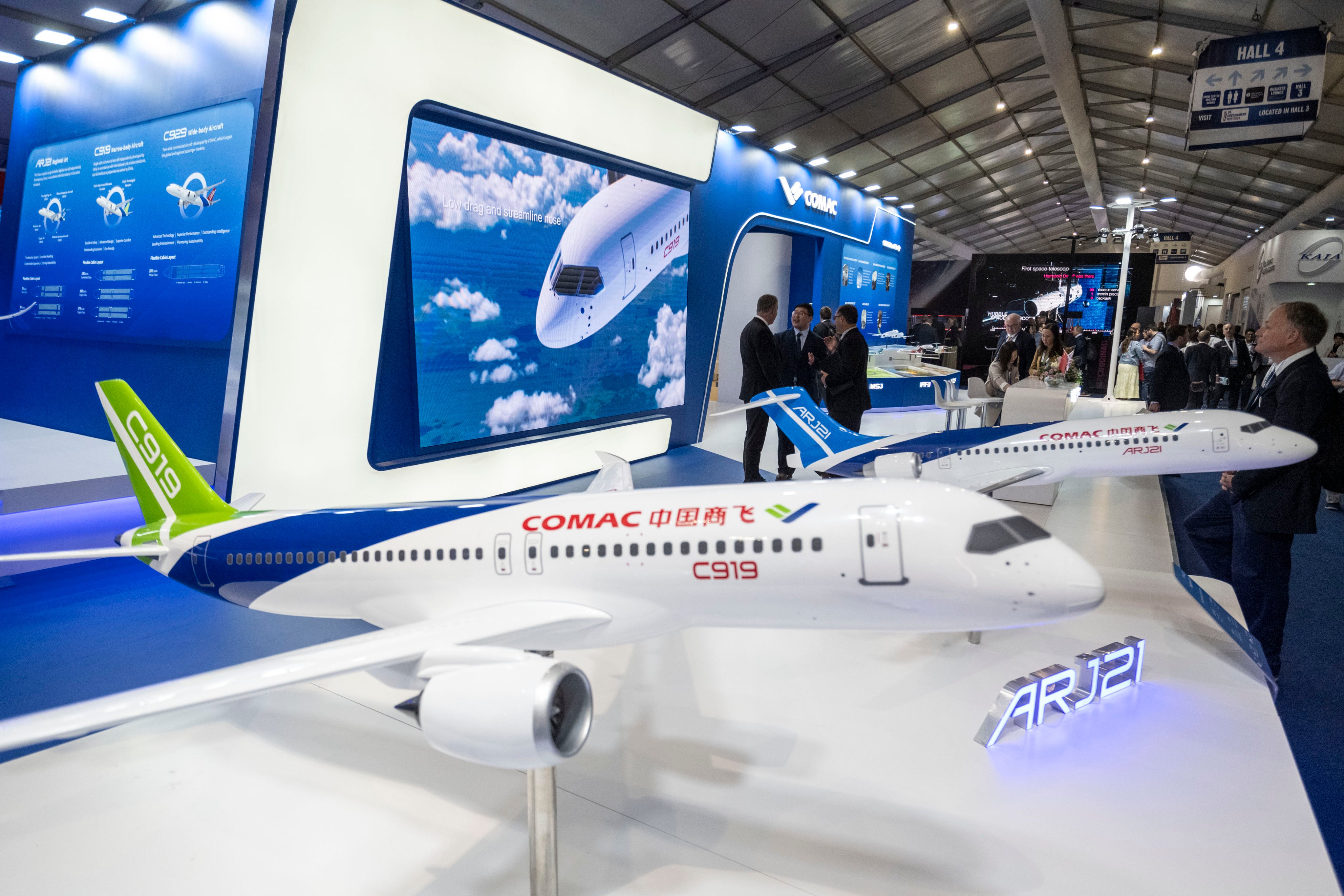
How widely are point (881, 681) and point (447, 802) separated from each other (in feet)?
10.9

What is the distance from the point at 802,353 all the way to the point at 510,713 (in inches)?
348

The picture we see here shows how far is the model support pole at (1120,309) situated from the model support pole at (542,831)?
2043cm

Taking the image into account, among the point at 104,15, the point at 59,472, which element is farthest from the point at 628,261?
the point at 59,472

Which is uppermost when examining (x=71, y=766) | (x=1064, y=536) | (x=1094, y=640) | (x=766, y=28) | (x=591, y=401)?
(x=766, y=28)

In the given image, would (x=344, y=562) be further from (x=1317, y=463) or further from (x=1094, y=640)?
(x=1317, y=463)

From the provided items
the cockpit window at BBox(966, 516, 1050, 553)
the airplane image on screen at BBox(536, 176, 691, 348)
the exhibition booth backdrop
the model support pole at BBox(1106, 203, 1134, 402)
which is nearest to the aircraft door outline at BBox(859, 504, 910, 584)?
the cockpit window at BBox(966, 516, 1050, 553)

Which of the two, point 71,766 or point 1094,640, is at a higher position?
point 1094,640

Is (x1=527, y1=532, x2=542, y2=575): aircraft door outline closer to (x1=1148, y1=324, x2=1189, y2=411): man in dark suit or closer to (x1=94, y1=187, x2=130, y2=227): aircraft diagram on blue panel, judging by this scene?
(x1=94, y1=187, x2=130, y2=227): aircraft diagram on blue panel

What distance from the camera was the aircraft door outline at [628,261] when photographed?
39.4ft

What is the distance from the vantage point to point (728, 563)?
143 inches

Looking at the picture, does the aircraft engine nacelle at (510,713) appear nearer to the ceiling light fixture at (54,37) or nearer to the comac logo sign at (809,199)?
the ceiling light fixture at (54,37)

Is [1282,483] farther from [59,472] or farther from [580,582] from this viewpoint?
[59,472]

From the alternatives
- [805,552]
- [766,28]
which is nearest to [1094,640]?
[805,552]

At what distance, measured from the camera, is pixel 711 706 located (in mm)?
5211
